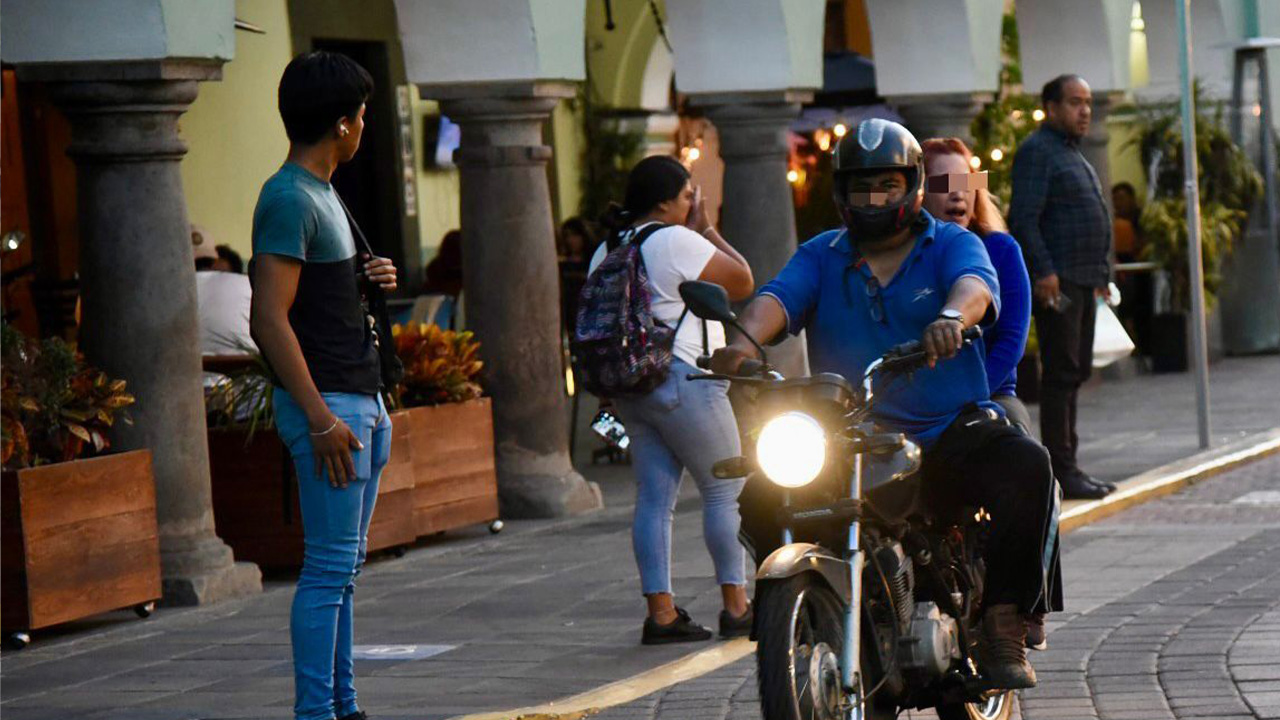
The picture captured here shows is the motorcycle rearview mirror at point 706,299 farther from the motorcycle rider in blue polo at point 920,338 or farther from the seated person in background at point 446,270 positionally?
the seated person in background at point 446,270

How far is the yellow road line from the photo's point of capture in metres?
7.07

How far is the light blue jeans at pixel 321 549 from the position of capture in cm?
638

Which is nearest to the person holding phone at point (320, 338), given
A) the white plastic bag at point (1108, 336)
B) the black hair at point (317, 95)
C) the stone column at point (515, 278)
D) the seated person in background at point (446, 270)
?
the black hair at point (317, 95)

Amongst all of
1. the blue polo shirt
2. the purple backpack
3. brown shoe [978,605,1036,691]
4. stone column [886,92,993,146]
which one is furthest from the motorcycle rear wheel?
stone column [886,92,993,146]

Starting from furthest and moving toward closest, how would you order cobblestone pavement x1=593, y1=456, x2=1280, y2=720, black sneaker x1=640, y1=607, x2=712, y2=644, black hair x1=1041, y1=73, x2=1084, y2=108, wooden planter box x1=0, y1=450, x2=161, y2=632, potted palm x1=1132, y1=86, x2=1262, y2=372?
1. potted palm x1=1132, y1=86, x2=1262, y2=372
2. black hair x1=1041, y1=73, x2=1084, y2=108
3. wooden planter box x1=0, y1=450, x2=161, y2=632
4. black sneaker x1=640, y1=607, x2=712, y2=644
5. cobblestone pavement x1=593, y1=456, x2=1280, y2=720

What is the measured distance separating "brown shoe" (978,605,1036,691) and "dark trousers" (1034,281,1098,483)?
252 inches

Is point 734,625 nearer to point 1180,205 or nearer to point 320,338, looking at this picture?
point 320,338

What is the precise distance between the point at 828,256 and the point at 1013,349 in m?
0.79

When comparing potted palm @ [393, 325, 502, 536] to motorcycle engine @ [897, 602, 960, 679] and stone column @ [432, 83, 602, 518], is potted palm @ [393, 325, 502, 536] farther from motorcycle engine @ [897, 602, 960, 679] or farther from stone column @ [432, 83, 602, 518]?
motorcycle engine @ [897, 602, 960, 679]

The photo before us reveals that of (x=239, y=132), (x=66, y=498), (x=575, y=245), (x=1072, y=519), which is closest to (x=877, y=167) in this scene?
(x=66, y=498)

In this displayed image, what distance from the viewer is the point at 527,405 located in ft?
41.7

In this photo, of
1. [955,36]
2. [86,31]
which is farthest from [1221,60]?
[86,31]

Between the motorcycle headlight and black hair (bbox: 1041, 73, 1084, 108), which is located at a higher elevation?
black hair (bbox: 1041, 73, 1084, 108)

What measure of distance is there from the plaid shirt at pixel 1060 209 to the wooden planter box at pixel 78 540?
477 centimetres
